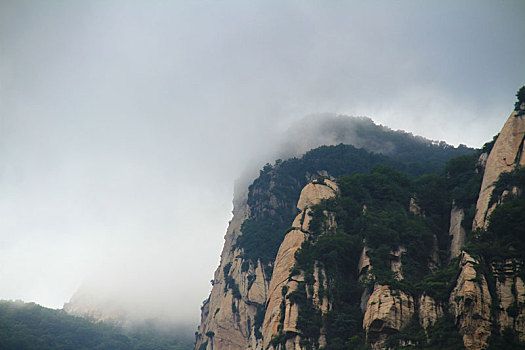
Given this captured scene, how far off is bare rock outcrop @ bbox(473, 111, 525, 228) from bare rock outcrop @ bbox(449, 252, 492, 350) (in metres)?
12.6

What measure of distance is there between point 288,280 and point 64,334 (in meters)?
74.9

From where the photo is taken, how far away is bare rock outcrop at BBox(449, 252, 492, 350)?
49781 mm

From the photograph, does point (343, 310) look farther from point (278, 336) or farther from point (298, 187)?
point (298, 187)

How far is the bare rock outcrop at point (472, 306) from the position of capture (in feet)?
163

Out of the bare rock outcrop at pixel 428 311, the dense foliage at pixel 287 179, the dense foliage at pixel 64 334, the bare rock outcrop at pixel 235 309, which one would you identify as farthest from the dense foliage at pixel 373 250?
the dense foliage at pixel 64 334

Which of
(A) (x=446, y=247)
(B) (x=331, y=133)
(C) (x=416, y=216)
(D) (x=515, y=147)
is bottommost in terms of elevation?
(A) (x=446, y=247)

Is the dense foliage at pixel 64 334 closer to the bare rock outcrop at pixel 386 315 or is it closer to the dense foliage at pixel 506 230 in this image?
the bare rock outcrop at pixel 386 315

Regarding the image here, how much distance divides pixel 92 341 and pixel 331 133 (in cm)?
8832

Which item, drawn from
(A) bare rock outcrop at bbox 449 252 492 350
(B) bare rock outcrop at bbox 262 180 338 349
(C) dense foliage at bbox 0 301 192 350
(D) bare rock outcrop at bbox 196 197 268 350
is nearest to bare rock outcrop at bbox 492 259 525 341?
(A) bare rock outcrop at bbox 449 252 492 350

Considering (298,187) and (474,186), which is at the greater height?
(298,187)

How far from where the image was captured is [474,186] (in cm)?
7488

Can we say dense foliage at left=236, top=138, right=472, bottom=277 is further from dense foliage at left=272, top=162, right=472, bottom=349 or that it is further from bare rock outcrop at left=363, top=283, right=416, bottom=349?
bare rock outcrop at left=363, top=283, right=416, bottom=349

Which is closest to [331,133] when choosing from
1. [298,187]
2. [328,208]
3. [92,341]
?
[298,187]

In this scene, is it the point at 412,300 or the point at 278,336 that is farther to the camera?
the point at 278,336
